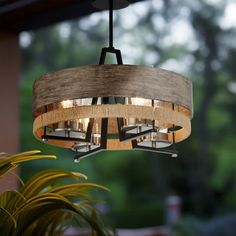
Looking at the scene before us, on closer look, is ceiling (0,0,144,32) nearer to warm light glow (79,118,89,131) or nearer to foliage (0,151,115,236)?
warm light glow (79,118,89,131)

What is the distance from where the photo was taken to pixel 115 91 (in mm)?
1641

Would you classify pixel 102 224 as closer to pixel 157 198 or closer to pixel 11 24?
pixel 11 24

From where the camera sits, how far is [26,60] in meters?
11.1

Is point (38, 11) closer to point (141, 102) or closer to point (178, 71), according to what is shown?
point (141, 102)

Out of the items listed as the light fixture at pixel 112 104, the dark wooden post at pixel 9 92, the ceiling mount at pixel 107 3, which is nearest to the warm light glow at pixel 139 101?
the light fixture at pixel 112 104

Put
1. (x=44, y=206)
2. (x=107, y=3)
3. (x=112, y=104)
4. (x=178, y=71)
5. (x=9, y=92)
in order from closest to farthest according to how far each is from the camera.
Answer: (x=112, y=104)
(x=44, y=206)
(x=107, y=3)
(x=9, y=92)
(x=178, y=71)

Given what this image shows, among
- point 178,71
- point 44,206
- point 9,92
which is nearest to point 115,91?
point 44,206

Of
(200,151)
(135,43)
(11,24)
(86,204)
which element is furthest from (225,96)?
(86,204)

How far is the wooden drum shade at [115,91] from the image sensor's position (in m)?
1.63

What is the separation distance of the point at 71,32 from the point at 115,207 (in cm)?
351

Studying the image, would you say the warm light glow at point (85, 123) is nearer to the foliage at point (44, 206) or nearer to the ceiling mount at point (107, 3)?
the foliage at point (44, 206)

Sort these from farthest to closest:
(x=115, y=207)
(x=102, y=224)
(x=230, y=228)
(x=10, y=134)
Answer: (x=115, y=207) < (x=230, y=228) < (x=10, y=134) < (x=102, y=224)

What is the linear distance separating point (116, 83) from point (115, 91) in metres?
0.02

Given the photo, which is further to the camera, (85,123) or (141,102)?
(85,123)
